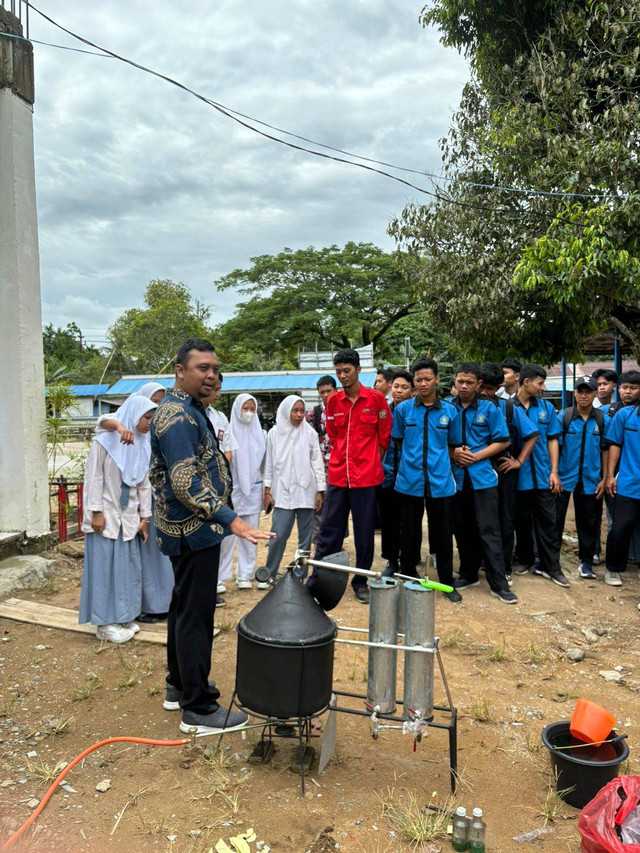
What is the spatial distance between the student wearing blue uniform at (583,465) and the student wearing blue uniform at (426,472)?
143 cm

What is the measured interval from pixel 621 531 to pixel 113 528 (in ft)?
13.9

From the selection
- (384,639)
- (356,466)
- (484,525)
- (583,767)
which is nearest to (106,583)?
(356,466)

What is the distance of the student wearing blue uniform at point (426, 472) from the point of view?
522 cm

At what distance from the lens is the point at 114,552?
14.6 ft

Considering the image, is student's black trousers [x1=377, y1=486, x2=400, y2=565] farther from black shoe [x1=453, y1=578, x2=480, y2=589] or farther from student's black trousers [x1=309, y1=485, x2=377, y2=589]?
student's black trousers [x1=309, y1=485, x2=377, y2=589]

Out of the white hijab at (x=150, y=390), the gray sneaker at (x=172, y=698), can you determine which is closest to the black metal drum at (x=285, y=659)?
the gray sneaker at (x=172, y=698)

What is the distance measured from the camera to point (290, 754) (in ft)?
9.98

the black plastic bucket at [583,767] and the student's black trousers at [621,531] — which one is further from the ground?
the student's black trousers at [621,531]

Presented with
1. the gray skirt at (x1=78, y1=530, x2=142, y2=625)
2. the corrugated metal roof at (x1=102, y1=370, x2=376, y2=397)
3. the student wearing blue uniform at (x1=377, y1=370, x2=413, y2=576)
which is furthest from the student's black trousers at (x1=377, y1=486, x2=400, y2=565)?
the corrugated metal roof at (x1=102, y1=370, x2=376, y2=397)

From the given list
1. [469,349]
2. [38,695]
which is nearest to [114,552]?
[38,695]

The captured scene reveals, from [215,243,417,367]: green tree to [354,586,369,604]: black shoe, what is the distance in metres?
21.8

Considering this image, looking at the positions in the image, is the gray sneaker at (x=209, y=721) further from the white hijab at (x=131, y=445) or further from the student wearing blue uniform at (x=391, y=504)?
the student wearing blue uniform at (x=391, y=504)

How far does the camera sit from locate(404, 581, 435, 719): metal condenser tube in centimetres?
269

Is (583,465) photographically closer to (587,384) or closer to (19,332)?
(587,384)
